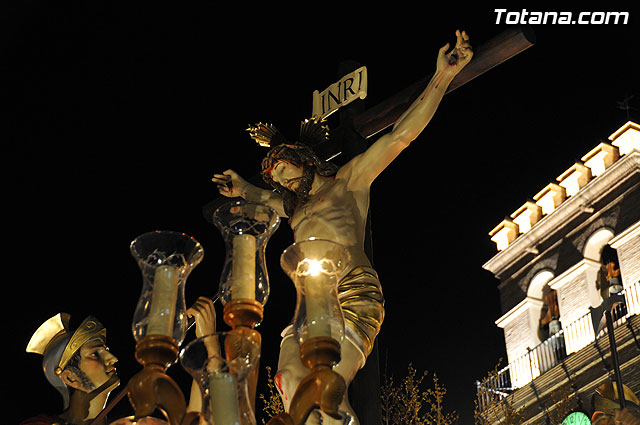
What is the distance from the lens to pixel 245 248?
4.76 metres

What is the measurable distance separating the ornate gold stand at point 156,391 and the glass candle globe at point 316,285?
52 cm

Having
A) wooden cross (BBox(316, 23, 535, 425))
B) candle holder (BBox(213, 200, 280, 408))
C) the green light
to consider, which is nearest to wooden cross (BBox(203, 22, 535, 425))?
wooden cross (BBox(316, 23, 535, 425))

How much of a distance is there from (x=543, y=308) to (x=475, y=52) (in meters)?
30.1

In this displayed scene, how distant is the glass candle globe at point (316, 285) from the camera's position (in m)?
4.25

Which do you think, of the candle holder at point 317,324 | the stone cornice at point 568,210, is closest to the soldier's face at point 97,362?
the candle holder at point 317,324

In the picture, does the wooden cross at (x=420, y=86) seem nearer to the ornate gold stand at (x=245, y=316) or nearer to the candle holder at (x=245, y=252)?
the candle holder at (x=245, y=252)

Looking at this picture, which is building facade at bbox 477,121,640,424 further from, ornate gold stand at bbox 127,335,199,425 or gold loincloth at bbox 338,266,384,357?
ornate gold stand at bbox 127,335,199,425

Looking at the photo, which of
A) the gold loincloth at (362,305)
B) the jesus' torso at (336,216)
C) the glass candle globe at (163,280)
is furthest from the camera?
the jesus' torso at (336,216)

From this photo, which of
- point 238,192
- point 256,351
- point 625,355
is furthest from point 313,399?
point 625,355

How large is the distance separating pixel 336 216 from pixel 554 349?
28.8m

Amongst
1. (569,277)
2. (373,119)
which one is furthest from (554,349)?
(373,119)

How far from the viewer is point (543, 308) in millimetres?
36594

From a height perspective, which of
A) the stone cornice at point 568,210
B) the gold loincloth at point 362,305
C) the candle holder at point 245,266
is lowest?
the candle holder at point 245,266

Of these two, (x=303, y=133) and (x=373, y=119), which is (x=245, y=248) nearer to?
(x=303, y=133)
